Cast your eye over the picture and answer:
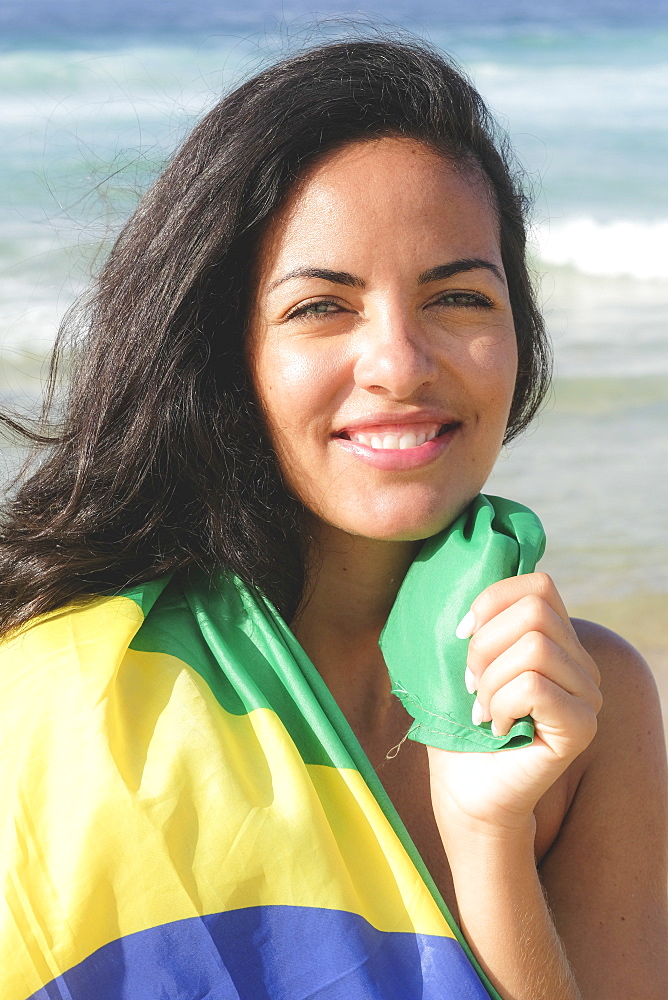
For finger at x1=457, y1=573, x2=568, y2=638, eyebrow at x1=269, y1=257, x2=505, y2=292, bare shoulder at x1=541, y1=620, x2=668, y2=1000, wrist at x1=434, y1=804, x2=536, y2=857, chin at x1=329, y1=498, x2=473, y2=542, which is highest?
eyebrow at x1=269, y1=257, x2=505, y2=292

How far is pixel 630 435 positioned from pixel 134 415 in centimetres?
467

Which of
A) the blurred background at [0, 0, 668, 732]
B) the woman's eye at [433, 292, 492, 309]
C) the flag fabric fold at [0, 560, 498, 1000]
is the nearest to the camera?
the flag fabric fold at [0, 560, 498, 1000]

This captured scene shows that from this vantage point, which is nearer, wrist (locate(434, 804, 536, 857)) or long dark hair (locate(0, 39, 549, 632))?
wrist (locate(434, 804, 536, 857))

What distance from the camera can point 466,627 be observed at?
1.85m

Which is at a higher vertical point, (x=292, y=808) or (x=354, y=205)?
(x=354, y=205)

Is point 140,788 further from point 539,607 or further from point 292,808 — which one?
point 539,607

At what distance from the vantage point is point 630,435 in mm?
Answer: 6348

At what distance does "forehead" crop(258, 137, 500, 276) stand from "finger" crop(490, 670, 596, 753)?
754mm

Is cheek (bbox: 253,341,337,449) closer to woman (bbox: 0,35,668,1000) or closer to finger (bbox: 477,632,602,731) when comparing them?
woman (bbox: 0,35,668,1000)

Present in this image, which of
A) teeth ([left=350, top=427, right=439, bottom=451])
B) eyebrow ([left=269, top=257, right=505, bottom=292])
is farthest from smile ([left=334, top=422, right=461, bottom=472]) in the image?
eyebrow ([left=269, top=257, right=505, bottom=292])

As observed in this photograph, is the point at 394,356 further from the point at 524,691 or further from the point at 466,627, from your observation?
the point at 524,691

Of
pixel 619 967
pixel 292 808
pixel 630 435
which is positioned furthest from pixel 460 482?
pixel 630 435

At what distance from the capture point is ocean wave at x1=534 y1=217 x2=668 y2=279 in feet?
37.7

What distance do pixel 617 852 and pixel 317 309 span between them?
116cm
